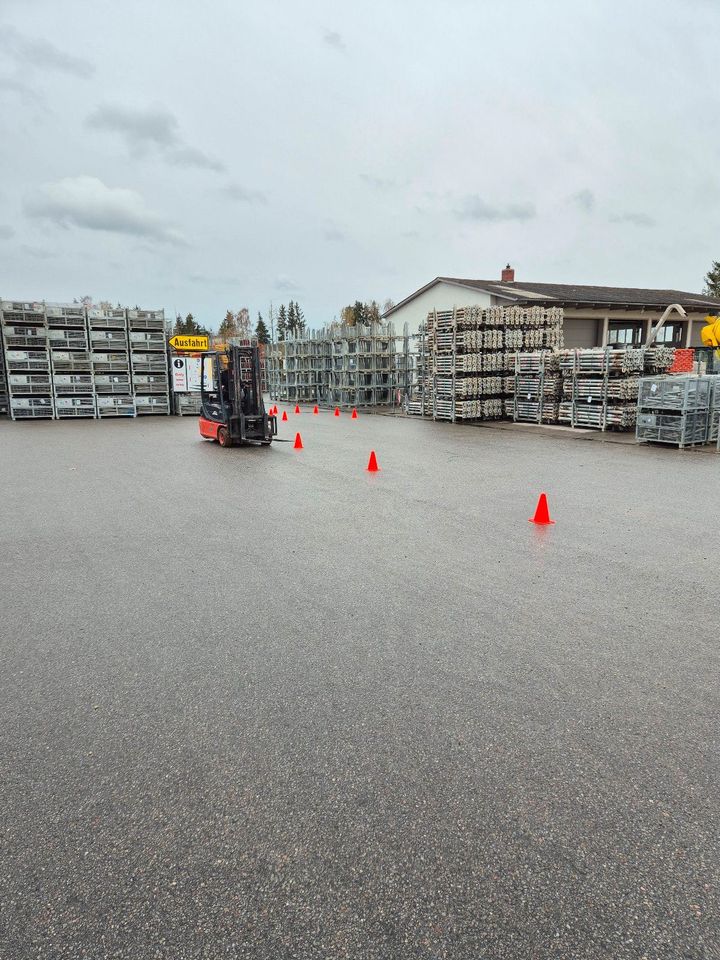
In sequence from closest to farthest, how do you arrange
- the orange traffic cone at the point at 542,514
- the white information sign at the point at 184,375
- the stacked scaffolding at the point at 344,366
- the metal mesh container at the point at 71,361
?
the orange traffic cone at the point at 542,514, the metal mesh container at the point at 71,361, the white information sign at the point at 184,375, the stacked scaffolding at the point at 344,366

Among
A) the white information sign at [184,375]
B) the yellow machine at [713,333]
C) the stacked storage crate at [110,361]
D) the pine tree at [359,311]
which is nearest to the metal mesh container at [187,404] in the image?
the white information sign at [184,375]

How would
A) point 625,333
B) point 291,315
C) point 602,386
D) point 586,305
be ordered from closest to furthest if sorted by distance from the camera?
point 602,386 < point 586,305 < point 625,333 < point 291,315

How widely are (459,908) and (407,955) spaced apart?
28 centimetres

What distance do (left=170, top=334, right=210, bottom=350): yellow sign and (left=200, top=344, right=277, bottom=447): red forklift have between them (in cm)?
1279

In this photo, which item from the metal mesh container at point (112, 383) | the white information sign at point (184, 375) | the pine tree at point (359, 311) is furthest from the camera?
the pine tree at point (359, 311)

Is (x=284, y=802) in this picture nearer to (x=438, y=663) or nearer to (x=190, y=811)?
(x=190, y=811)

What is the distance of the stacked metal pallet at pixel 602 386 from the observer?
19.4 metres

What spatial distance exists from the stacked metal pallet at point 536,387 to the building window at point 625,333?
1671cm

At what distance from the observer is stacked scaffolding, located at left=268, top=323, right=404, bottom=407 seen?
1239 inches

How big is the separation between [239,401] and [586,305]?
82.0ft

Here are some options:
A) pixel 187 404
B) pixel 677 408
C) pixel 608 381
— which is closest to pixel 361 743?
pixel 677 408

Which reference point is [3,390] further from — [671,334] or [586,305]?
[671,334]

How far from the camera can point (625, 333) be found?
37750mm

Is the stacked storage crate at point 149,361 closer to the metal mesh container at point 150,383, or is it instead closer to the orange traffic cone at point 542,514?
the metal mesh container at point 150,383
